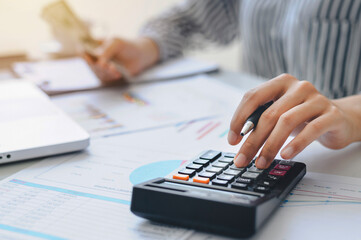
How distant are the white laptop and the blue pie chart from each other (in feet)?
0.35

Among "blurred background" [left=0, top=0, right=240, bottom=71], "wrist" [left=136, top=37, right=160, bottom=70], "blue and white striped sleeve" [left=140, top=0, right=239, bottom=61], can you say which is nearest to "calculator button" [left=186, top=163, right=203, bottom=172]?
"wrist" [left=136, top=37, right=160, bottom=70]

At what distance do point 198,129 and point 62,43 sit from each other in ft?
2.54

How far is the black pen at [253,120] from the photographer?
47cm

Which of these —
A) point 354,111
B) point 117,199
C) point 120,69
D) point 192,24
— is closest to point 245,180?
point 117,199

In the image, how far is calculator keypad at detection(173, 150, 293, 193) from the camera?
15.7 inches

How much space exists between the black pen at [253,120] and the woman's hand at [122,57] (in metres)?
0.51

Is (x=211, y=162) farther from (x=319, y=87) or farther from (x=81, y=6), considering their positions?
(x=81, y=6)

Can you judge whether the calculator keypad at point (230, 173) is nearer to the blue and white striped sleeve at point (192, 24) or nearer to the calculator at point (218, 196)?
the calculator at point (218, 196)

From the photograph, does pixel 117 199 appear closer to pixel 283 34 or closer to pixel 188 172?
pixel 188 172

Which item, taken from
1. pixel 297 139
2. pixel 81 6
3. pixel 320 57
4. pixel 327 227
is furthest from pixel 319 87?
pixel 81 6

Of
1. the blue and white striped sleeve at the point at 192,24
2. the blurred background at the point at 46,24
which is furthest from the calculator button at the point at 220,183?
the blurred background at the point at 46,24

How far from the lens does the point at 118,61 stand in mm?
1035

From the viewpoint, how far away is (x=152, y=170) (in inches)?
19.7

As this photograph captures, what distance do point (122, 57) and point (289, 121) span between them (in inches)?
25.2
